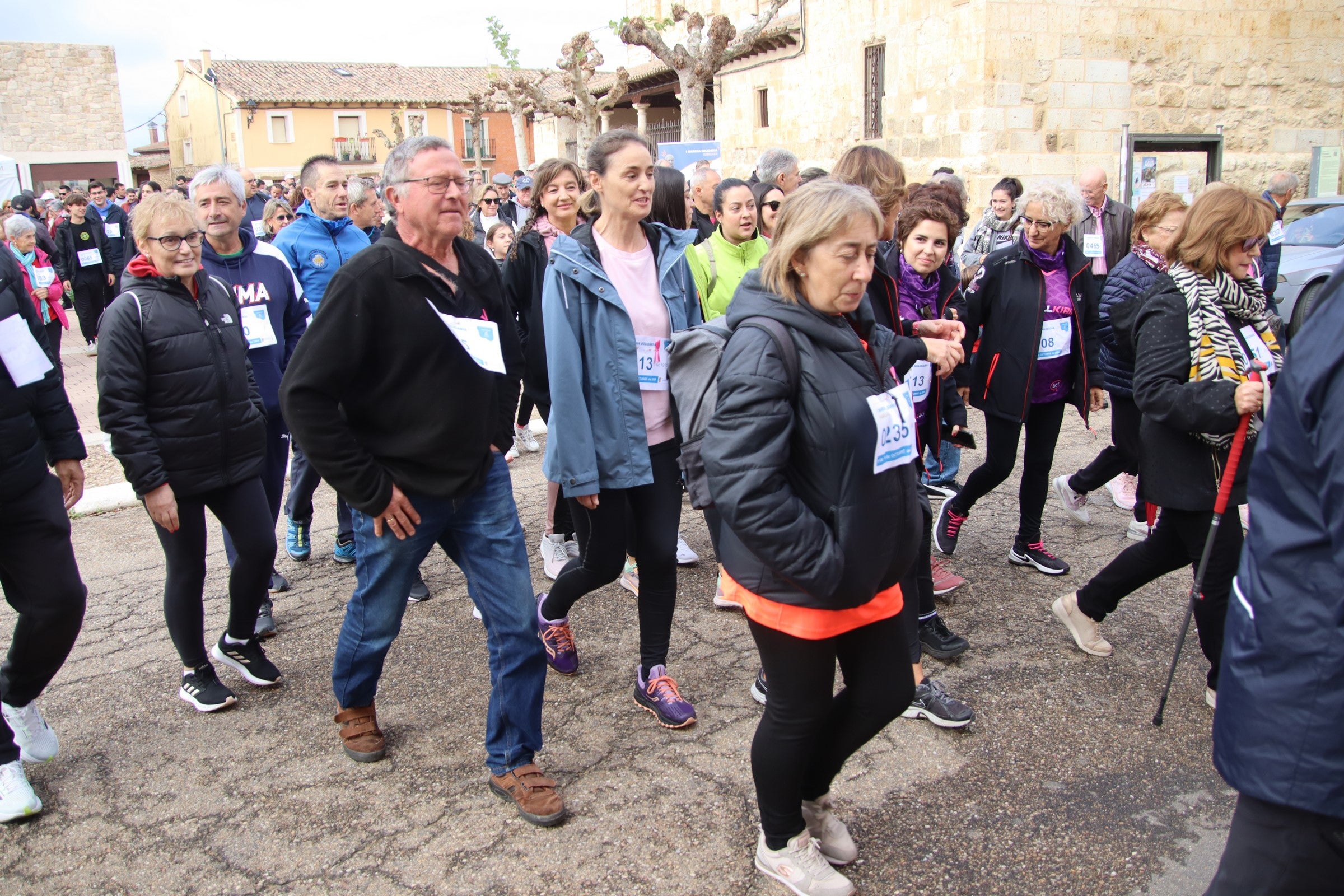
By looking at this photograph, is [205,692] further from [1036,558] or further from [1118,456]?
[1118,456]

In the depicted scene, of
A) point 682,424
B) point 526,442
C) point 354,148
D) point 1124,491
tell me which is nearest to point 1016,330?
point 1124,491

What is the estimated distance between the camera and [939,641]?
3.88 m

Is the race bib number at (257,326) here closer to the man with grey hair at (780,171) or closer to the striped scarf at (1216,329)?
the man with grey hair at (780,171)

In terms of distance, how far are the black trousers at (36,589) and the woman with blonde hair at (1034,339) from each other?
3.78 meters

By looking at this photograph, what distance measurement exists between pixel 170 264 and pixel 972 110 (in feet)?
39.5

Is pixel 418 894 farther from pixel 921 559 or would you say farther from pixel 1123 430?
pixel 1123 430

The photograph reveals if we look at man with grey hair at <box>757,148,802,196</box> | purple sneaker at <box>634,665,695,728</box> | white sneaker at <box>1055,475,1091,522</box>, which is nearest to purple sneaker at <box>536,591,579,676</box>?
purple sneaker at <box>634,665,695,728</box>

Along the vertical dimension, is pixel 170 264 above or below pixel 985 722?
above

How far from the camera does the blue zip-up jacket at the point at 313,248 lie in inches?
203

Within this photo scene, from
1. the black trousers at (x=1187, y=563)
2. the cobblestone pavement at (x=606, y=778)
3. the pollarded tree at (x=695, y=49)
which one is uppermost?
the pollarded tree at (x=695, y=49)

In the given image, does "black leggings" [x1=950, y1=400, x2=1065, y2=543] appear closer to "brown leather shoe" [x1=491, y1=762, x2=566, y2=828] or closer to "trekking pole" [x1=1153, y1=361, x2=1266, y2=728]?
"trekking pole" [x1=1153, y1=361, x2=1266, y2=728]

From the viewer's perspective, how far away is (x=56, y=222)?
49.0ft

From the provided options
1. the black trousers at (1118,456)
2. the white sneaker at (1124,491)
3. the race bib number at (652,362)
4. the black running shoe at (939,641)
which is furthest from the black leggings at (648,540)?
the white sneaker at (1124,491)

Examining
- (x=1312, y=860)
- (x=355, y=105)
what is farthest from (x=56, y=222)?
(x=355, y=105)
